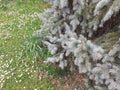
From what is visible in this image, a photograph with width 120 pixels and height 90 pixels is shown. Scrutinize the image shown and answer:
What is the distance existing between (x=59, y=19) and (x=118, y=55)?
219 centimetres

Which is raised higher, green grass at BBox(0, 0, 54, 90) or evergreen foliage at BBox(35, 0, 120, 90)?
evergreen foliage at BBox(35, 0, 120, 90)

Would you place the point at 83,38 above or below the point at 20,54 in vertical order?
above

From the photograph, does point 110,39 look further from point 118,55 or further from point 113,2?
point 113,2

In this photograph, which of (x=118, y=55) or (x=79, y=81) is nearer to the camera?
(x=118, y=55)

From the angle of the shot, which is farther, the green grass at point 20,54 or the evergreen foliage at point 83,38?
the green grass at point 20,54

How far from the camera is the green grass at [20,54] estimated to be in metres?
9.60

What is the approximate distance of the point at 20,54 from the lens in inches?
420

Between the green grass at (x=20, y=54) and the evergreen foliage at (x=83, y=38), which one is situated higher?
the evergreen foliage at (x=83, y=38)

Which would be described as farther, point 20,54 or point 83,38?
point 20,54

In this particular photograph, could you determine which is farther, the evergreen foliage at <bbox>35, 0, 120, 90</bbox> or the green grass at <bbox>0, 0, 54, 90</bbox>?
the green grass at <bbox>0, 0, 54, 90</bbox>

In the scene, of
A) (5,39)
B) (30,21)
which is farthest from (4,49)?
(30,21)

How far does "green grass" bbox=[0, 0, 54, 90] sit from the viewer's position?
960 cm

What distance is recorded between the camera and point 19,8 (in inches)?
583

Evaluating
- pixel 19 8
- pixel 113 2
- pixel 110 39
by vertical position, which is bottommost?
pixel 19 8
